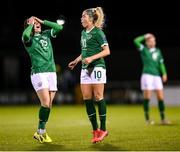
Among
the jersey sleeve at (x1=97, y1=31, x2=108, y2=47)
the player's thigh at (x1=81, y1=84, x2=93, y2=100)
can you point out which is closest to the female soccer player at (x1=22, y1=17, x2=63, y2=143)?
the player's thigh at (x1=81, y1=84, x2=93, y2=100)

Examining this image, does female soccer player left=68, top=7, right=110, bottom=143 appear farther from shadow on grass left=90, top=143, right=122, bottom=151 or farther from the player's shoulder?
shadow on grass left=90, top=143, right=122, bottom=151

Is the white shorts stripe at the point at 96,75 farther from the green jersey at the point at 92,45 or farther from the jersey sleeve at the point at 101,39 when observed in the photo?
the jersey sleeve at the point at 101,39

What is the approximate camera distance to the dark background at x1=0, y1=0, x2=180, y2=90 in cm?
2914

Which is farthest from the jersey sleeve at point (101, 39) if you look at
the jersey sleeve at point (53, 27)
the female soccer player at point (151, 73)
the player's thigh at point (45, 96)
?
the female soccer player at point (151, 73)

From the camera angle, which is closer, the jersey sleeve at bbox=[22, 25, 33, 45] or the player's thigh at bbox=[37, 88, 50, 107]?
the jersey sleeve at bbox=[22, 25, 33, 45]

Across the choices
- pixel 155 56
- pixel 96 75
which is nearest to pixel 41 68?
pixel 96 75

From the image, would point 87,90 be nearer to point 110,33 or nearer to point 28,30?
point 28,30

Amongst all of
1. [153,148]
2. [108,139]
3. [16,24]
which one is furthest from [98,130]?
[16,24]

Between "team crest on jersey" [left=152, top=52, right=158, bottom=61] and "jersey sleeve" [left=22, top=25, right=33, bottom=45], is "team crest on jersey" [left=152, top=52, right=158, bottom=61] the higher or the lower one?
the lower one

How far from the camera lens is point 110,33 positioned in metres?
31.1

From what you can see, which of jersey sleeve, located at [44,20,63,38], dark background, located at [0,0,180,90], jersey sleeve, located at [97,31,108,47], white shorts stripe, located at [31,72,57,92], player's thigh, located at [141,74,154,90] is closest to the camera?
jersey sleeve, located at [97,31,108,47]

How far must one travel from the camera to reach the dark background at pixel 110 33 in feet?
95.6

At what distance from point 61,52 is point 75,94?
7220 millimetres

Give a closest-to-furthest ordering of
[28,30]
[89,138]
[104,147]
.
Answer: [104,147] < [28,30] < [89,138]
